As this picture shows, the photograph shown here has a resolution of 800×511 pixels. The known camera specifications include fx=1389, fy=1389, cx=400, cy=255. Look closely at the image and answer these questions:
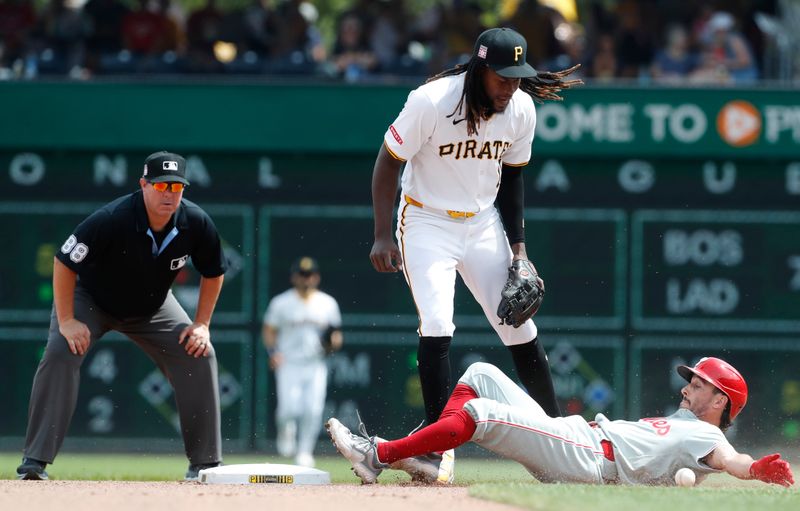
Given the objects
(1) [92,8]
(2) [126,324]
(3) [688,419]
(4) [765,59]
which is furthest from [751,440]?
(1) [92,8]

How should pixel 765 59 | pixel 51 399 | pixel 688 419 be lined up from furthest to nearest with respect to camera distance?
pixel 765 59 < pixel 51 399 < pixel 688 419

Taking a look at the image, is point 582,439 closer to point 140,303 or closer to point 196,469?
point 196,469

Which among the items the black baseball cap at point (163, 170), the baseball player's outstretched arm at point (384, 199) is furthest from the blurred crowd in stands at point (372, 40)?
the baseball player's outstretched arm at point (384, 199)

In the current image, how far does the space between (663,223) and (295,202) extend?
120 inches

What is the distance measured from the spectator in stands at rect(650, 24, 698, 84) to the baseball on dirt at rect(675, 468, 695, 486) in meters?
6.84

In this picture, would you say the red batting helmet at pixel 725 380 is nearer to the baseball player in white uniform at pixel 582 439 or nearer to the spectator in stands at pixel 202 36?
the baseball player in white uniform at pixel 582 439

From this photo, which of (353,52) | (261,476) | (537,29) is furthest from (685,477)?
(537,29)

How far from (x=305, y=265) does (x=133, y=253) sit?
181 inches

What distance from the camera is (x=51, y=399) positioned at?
670 cm

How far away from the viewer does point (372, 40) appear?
13203mm

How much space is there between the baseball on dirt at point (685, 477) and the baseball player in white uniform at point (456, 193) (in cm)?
77

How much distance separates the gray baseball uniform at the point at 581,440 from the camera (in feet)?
19.7

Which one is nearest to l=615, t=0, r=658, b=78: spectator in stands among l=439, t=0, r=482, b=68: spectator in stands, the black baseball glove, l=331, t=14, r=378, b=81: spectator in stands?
l=439, t=0, r=482, b=68: spectator in stands

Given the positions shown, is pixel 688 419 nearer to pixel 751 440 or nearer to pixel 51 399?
pixel 51 399
